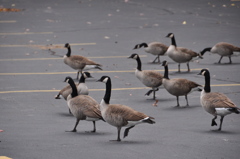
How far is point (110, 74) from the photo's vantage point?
1822cm

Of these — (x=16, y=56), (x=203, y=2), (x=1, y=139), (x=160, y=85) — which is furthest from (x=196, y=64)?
(x=203, y=2)

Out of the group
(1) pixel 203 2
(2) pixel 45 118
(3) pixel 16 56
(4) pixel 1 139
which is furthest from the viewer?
(1) pixel 203 2

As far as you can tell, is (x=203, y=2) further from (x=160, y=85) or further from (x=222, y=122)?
(x=222, y=122)

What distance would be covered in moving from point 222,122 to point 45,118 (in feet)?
13.9

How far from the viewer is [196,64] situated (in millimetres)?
20078

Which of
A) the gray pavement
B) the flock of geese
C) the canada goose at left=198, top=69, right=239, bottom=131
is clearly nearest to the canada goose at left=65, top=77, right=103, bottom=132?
the flock of geese

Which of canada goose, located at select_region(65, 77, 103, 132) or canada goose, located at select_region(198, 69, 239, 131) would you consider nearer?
canada goose, located at select_region(198, 69, 239, 131)

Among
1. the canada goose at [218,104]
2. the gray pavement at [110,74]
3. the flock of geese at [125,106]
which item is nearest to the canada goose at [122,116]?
the flock of geese at [125,106]

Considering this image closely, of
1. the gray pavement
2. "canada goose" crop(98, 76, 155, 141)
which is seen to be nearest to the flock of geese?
"canada goose" crop(98, 76, 155, 141)

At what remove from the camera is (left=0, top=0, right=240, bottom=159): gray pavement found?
34.1ft

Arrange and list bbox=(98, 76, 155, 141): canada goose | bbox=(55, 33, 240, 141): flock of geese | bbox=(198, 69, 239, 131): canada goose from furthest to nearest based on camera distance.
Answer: bbox=(198, 69, 239, 131): canada goose, bbox=(55, 33, 240, 141): flock of geese, bbox=(98, 76, 155, 141): canada goose

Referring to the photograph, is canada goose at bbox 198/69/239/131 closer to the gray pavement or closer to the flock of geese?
the flock of geese

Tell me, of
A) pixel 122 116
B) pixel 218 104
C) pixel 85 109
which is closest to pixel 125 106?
pixel 122 116

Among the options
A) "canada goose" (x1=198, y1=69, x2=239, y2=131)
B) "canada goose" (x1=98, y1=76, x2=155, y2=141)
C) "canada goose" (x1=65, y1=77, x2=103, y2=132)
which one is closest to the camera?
"canada goose" (x1=98, y1=76, x2=155, y2=141)
